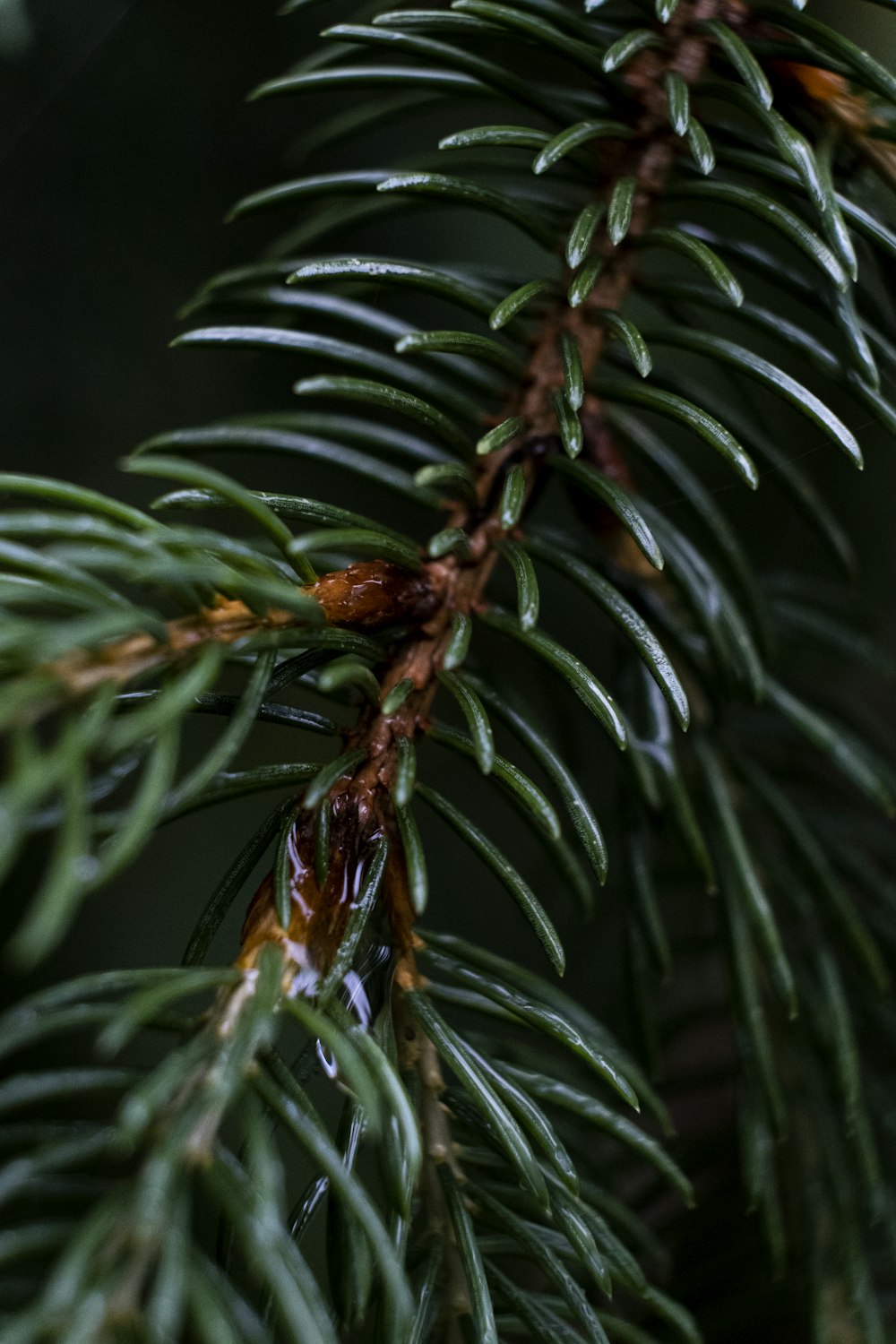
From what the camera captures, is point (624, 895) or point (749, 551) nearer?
point (624, 895)

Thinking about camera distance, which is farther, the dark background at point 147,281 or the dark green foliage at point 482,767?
the dark background at point 147,281

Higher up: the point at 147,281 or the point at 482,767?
the point at 147,281

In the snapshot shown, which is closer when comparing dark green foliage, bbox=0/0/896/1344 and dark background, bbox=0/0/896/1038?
dark green foliage, bbox=0/0/896/1344

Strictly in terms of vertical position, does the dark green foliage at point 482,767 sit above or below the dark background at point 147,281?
below

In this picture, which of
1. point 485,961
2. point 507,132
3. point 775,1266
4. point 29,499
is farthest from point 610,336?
point 29,499

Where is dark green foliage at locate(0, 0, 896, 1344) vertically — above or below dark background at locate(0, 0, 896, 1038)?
below

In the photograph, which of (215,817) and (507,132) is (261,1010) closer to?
(507,132)

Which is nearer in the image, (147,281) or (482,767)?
(482,767)

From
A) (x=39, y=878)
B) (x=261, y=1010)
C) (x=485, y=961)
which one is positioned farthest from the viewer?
(x=39, y=878)
